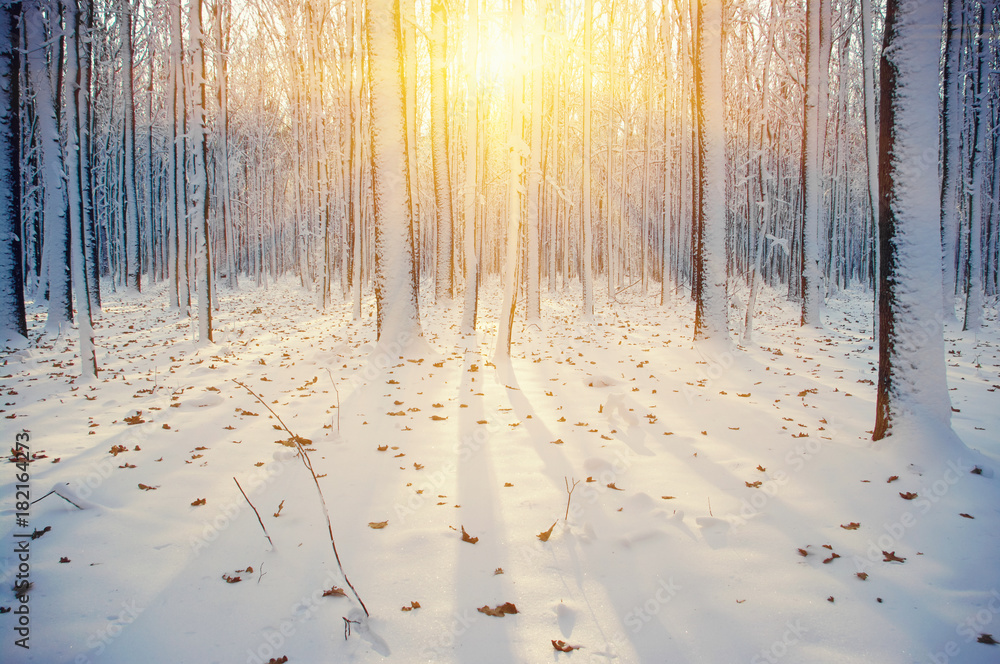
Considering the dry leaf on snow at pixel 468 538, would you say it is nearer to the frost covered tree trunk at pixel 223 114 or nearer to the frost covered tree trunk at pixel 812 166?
the frost covered tree trunk at pixel 812 166

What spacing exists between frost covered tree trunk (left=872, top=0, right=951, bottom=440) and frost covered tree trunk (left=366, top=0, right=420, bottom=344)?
655 centimetres

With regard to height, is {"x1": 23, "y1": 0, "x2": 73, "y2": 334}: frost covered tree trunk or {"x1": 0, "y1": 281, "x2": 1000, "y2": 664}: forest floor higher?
{"x1": 23, "y1": 0, "x2": 73, "y2": 334}: frost covered tree trunk

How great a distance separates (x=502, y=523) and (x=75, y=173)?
7636 millimetres

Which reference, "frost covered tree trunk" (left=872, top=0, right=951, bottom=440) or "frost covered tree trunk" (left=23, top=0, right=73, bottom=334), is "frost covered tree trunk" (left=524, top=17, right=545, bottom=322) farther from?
"frost covered tree trunk" (left=23, top=0, right=73, bottom=334)

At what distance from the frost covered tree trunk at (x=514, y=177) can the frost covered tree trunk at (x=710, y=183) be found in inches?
131

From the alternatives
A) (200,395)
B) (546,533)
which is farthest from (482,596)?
(200,395)

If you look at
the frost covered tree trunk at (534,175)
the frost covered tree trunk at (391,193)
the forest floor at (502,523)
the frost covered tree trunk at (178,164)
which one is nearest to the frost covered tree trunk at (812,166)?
the forest floor at (502,523)

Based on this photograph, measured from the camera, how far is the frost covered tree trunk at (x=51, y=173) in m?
8.54

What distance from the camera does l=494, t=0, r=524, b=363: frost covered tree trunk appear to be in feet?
25.1

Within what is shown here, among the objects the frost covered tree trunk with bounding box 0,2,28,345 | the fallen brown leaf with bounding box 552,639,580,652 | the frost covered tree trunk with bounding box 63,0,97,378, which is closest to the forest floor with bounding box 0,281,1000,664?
the fallen brown leaf with bounding box 552,639,580,652

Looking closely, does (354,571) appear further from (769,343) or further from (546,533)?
(769,343)

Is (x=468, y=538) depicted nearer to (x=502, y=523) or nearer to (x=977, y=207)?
(x=502, y=523)

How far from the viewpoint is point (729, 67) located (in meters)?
19.4

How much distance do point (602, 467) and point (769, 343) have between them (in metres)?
7.75
